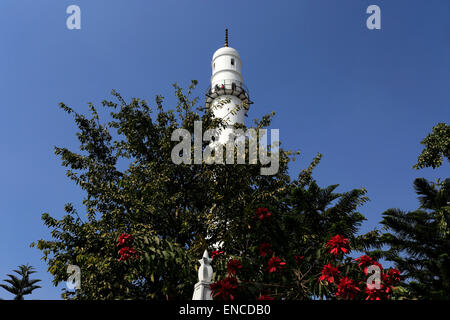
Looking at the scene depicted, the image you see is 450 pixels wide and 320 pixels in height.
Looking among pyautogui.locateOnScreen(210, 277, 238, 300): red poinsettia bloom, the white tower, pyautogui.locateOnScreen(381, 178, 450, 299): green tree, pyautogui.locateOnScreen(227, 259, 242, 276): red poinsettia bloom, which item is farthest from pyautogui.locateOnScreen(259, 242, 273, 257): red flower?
the white tower

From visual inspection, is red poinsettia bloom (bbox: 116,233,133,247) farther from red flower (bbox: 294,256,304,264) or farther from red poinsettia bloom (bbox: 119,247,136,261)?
red flower (bbox: 294,256,304,264)

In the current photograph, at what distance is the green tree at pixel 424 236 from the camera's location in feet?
47.5

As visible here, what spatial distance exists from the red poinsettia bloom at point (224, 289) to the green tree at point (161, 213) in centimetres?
151

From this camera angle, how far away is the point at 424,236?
1533 cm

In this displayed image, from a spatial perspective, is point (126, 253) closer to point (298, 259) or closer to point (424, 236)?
point (298, 259)

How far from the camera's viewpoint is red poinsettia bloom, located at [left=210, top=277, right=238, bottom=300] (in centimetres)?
539

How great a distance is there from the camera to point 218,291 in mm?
5477

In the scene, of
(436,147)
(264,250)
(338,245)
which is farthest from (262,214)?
(436,147)

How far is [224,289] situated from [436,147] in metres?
12.8

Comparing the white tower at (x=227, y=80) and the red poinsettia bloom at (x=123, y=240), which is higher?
the white tower at (x=227, y=80)

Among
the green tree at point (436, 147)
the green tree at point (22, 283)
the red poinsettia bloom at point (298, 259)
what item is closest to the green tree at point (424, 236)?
the green tree at point (436, 147)

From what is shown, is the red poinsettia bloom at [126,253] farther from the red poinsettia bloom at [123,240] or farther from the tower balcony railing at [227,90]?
the tower balcony railing at [227,90]

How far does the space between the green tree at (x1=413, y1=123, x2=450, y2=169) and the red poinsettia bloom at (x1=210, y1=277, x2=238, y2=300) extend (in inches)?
490

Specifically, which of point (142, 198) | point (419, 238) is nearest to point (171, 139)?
point (142, 198)
